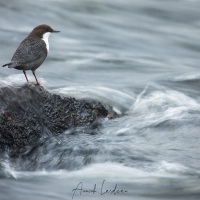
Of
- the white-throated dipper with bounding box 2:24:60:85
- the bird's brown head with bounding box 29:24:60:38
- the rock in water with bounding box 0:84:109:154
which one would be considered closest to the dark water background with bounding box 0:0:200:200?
the rock in water with bounding box 0:84:109:154

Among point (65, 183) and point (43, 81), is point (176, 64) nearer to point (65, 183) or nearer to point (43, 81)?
→ point (43, 81)

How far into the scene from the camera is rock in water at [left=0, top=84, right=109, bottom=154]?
561 centimetres

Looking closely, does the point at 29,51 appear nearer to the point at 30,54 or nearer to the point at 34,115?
the point at 30,54

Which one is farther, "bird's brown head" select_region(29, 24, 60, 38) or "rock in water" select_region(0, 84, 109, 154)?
"bird's brown head" select_region(29, 24, 60, 38)

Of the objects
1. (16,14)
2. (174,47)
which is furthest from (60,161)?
(16,14)

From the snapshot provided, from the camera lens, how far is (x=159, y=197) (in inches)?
204

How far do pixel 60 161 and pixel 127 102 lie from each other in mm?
2416

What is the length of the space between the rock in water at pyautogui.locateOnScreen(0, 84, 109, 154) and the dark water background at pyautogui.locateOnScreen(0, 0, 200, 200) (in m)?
0.15
